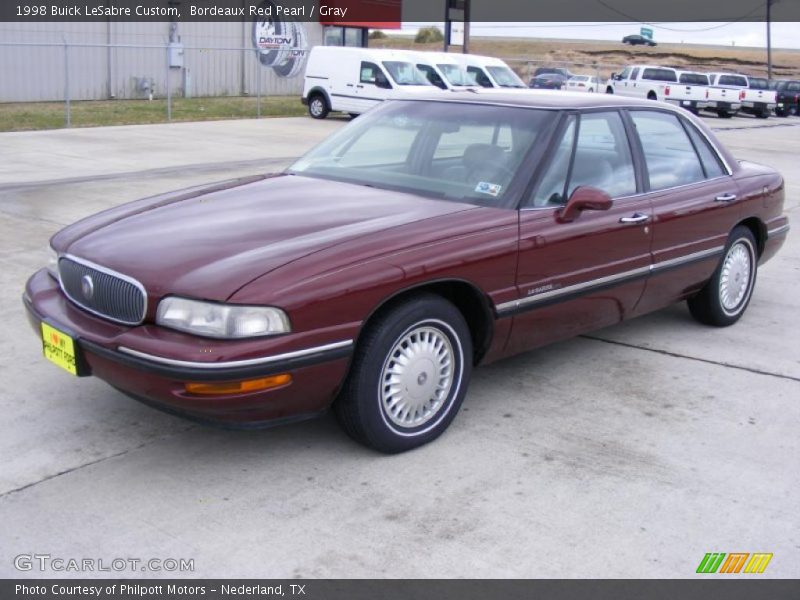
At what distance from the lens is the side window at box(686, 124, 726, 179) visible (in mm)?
5883

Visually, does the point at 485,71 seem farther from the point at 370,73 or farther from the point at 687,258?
the point at 687,258

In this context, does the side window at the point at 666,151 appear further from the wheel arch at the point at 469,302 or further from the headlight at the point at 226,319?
the headlight at the point at 226,319

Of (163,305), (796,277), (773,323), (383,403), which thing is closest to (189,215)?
(163,305)

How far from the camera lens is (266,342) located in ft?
11.4

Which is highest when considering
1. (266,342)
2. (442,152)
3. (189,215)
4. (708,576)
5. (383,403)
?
(442,152)

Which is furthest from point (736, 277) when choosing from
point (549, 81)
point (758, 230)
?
point (549, 81)

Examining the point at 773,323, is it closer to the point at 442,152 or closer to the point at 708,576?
the point at 442,152

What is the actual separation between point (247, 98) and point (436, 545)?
98.9 feet

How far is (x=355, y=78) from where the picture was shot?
23422 mm

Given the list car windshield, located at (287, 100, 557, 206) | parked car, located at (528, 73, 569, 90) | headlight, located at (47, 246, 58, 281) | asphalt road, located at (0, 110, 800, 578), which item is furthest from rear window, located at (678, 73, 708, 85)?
headlight, located at (47, 246, 58, 281)

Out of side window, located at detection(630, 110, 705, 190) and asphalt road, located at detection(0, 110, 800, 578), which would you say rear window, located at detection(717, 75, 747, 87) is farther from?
asphalt road, located at detection(0, 110, 800, 578)

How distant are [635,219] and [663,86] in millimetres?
31314

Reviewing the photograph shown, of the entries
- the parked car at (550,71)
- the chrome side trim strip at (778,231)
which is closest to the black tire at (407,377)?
the chrome side trim strip at (778,231)

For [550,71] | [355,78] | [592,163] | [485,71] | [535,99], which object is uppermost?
[550,71]
